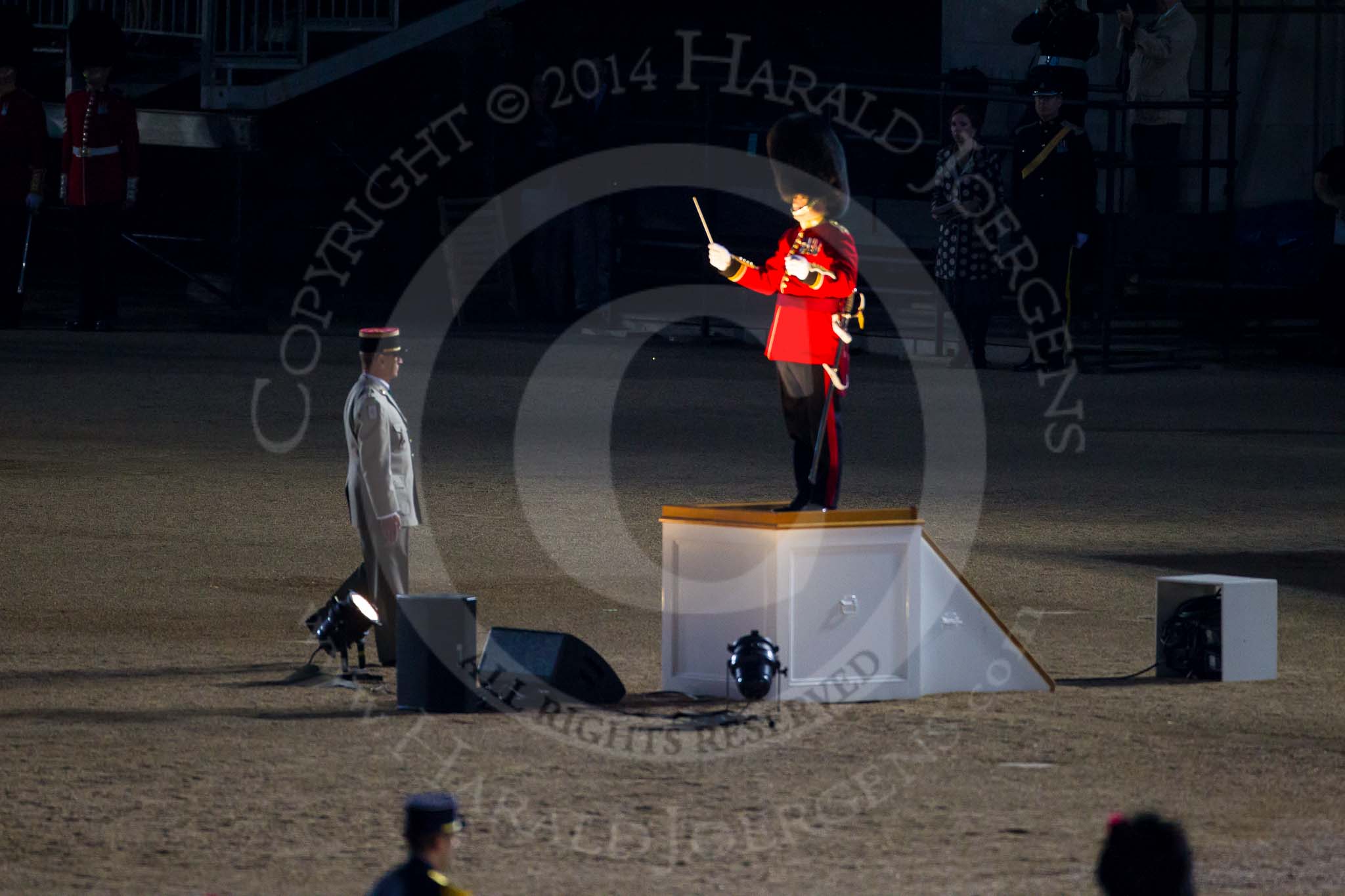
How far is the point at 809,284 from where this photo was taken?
27.5 feet

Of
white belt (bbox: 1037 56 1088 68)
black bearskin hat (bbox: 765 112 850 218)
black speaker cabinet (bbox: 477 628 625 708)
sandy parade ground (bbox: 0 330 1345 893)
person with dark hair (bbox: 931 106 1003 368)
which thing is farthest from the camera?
white belt (bbox: 1037 56 1088 68)

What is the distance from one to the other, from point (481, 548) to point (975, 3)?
1499 cm

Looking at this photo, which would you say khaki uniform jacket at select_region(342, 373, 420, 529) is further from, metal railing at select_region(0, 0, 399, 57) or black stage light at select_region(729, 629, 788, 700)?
metal railing at select_region(0, 0, 399, 57)

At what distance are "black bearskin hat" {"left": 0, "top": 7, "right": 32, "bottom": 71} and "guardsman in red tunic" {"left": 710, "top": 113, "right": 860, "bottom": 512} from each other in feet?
46.6

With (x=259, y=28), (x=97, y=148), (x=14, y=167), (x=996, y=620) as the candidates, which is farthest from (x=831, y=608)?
(x=259, y=28)

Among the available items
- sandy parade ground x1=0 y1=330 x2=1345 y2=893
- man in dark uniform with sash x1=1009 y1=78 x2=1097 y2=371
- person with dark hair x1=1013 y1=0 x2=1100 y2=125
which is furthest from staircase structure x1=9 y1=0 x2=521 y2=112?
man in dark uniform with sash x1=1009 y1=78 x2=1097 y2=371

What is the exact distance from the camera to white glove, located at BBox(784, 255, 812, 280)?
8.30 metres

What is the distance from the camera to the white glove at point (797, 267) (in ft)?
27.2

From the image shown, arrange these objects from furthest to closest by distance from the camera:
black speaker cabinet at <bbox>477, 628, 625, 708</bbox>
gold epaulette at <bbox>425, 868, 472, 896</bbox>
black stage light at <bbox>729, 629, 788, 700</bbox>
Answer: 1. black speaker cabinet at <bbox>477, 628, 625, 708</bbox>
2. black stage light at <bbox>729, 629, 788, 700</bbox>
3. gold epaulette at <bbox>425, 868, 472, 896</bbox>

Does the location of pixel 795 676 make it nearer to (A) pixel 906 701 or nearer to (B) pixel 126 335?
(A) pixel 906 701

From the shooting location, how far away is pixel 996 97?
63.8ft

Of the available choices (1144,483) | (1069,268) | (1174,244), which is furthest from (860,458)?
(1174,244)

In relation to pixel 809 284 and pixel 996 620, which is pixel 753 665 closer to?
pixel 996 620

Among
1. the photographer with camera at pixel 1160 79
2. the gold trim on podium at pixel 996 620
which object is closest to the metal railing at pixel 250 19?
the photographer with camera at pixel 1160 79
